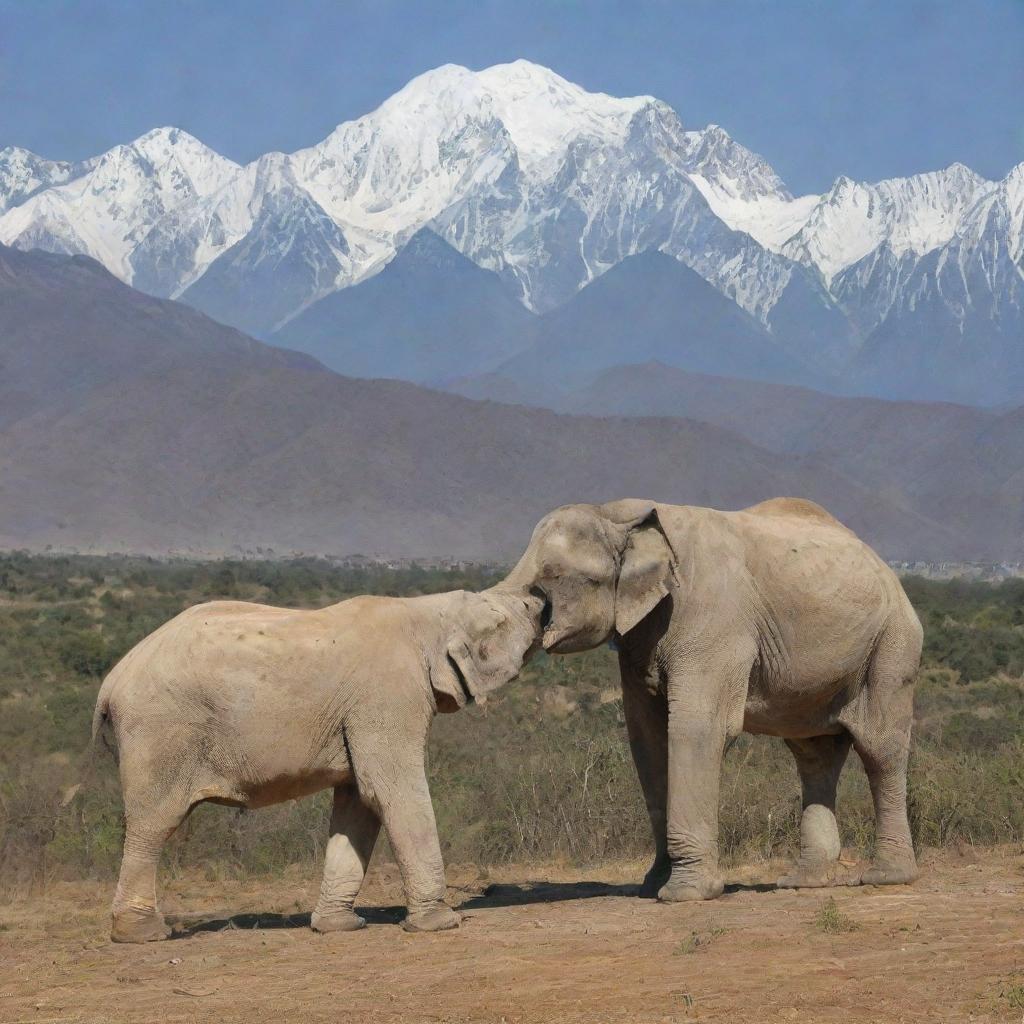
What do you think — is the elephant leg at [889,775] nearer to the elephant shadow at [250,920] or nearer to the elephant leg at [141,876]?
the elephant shadow at [250,920]

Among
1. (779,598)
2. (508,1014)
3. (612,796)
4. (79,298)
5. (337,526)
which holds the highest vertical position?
(79,298)

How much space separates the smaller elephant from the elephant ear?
24.3 inches

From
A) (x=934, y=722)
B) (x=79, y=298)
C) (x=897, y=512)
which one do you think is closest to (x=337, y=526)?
(x=897, y=512)

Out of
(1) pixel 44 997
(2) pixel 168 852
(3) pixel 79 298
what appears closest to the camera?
(1) pixel 44 997

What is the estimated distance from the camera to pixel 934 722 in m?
20.7

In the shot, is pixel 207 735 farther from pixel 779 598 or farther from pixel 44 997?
pixel 779 598

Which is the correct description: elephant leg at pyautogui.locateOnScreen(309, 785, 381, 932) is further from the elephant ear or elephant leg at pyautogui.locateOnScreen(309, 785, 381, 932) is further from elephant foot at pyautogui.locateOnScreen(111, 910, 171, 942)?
the elephant ear

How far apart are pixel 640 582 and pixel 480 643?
0.95m

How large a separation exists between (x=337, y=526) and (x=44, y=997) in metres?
104

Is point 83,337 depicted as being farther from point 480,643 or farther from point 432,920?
point 432,920

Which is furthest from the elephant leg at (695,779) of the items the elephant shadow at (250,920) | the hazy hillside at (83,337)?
the hazy hillside at (83,337)

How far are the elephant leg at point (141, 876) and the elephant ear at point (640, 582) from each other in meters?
2.60

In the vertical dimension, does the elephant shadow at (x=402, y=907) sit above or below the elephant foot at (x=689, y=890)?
below

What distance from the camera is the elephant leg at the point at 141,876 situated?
9.85m
